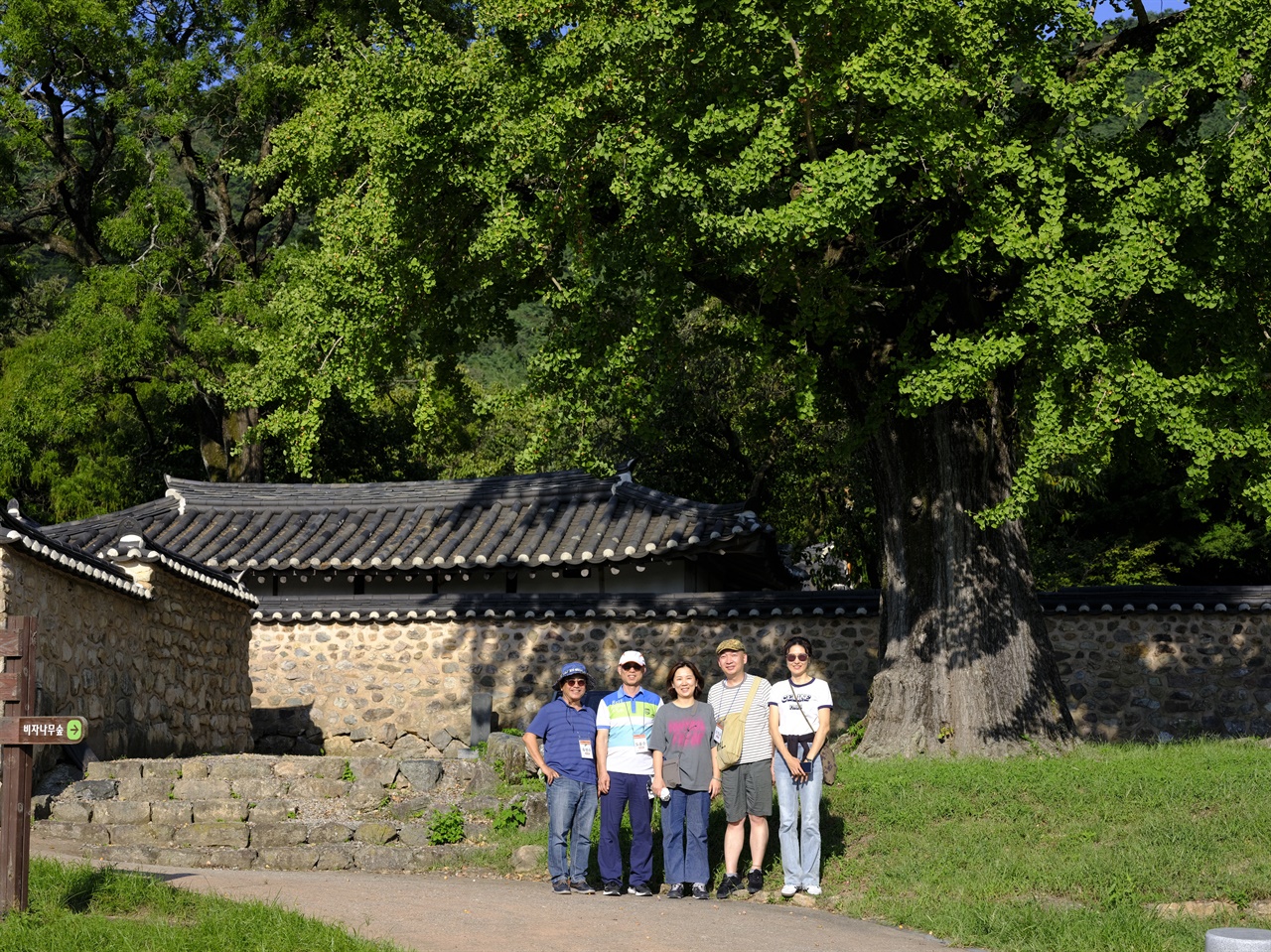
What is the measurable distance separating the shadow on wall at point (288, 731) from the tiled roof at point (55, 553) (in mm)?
5636

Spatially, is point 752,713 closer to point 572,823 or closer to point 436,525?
point 572,823

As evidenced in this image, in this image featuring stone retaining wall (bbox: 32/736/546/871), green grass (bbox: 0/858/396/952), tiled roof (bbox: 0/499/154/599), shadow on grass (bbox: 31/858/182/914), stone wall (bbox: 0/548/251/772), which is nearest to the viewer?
green grass (bbox: 0/858/396/952)

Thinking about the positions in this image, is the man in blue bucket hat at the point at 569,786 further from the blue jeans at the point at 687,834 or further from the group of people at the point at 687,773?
the blue jeans at the point at 687,834

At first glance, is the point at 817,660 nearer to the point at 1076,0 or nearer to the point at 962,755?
the point at 962,755

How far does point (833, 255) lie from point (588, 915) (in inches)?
254

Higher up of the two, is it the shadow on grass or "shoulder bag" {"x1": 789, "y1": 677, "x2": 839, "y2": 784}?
"shoulder bag" {"x1": 789, "y1": 677, "x2": 839, "y2": 784}

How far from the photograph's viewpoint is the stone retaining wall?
32.9 ft

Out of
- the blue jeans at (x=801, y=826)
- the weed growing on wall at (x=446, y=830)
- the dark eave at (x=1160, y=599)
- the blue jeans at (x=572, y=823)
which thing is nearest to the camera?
the blue jeans at (x=801, y=826)

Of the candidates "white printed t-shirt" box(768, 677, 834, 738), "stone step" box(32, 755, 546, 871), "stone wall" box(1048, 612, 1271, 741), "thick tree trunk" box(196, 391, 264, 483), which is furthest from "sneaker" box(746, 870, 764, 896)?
"thick tree trunk" box(196, 391, 264, 483)

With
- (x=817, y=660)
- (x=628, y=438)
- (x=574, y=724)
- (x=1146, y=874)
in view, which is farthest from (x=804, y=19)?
(x=628, y=438)

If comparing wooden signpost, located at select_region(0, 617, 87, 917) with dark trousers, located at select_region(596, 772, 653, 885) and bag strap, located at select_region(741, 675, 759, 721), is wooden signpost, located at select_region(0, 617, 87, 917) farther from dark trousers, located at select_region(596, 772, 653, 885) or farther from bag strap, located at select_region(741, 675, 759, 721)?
bag strap, located at select_region(741, 675, 759, 721)

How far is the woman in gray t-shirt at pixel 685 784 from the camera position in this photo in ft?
28.3

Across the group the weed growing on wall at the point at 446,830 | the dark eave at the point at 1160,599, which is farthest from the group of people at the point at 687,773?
the dark eave at the point at 1160,599

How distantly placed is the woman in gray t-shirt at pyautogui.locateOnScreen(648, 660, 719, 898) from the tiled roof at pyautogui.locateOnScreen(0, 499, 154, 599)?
569cm
